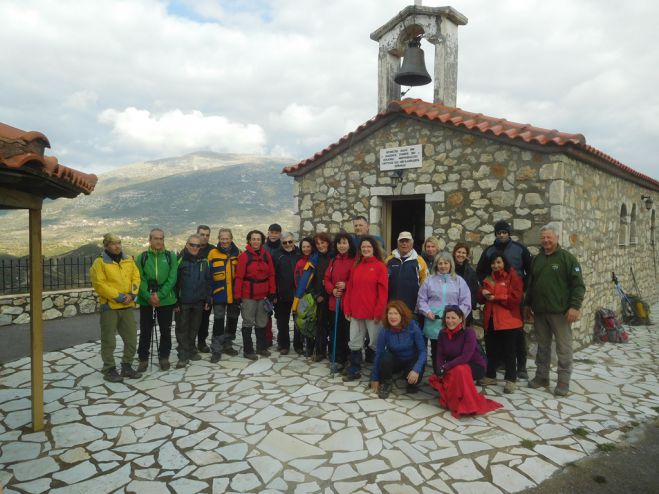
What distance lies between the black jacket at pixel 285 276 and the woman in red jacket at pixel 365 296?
1.16m

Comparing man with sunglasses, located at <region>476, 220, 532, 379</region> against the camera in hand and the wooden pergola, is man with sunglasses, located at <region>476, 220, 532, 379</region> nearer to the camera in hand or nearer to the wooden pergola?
the camera in hand

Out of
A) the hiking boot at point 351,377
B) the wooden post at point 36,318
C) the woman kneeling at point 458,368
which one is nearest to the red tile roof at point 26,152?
the wooden post at point 36,318

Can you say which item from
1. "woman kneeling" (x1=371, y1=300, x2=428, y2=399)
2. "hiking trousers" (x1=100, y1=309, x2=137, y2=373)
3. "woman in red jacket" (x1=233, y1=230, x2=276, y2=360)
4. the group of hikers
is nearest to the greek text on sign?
the group of hikers

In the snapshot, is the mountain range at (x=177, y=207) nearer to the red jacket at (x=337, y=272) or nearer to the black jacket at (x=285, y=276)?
the black jacket at (x=285, y=276)

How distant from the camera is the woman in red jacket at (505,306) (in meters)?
4.87

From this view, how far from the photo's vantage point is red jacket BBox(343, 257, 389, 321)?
4957 mm

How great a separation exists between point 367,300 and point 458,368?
1226mm

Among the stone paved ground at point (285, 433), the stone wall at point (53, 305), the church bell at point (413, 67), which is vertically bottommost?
the stone paved ground at point (285, 433)

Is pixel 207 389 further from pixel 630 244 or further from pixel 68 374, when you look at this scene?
pixel 630 244

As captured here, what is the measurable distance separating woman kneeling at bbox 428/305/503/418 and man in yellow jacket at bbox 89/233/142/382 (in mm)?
3585

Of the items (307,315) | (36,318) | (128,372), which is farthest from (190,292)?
(36,318)

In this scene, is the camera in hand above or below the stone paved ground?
above

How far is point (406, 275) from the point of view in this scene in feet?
16.7

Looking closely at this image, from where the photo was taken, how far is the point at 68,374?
5.47 metres
